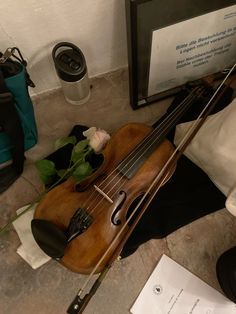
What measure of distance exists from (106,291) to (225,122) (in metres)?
0.56

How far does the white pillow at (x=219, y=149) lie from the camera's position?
2.62 feet

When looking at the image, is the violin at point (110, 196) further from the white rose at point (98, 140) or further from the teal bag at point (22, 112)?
the teal bag at point (22, 112)

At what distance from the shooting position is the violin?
78 cm

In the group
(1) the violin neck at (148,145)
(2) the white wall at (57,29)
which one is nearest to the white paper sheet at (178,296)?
(1) the violin neck at (148,145)

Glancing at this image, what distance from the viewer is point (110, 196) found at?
803mm

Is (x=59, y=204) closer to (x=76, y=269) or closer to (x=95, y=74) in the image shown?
(x=76, y=269)

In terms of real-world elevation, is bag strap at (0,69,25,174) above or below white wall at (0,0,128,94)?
below

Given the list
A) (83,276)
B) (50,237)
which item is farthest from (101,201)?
(83,276)

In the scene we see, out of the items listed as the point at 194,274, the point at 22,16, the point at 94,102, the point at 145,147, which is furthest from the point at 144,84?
the point at 194,274

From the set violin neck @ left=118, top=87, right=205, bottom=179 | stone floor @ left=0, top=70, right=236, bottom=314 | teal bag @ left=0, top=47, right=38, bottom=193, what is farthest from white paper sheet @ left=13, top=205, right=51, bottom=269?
violin neck @ left=118, top=87, right=205, bottom=179

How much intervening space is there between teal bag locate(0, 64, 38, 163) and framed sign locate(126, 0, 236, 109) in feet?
0.97

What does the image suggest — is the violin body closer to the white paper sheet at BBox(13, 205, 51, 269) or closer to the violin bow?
the violin bow

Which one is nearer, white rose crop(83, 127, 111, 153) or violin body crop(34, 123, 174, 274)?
violin body crop(34, 123, 174, 274)

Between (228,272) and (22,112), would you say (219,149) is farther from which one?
(22,112)
